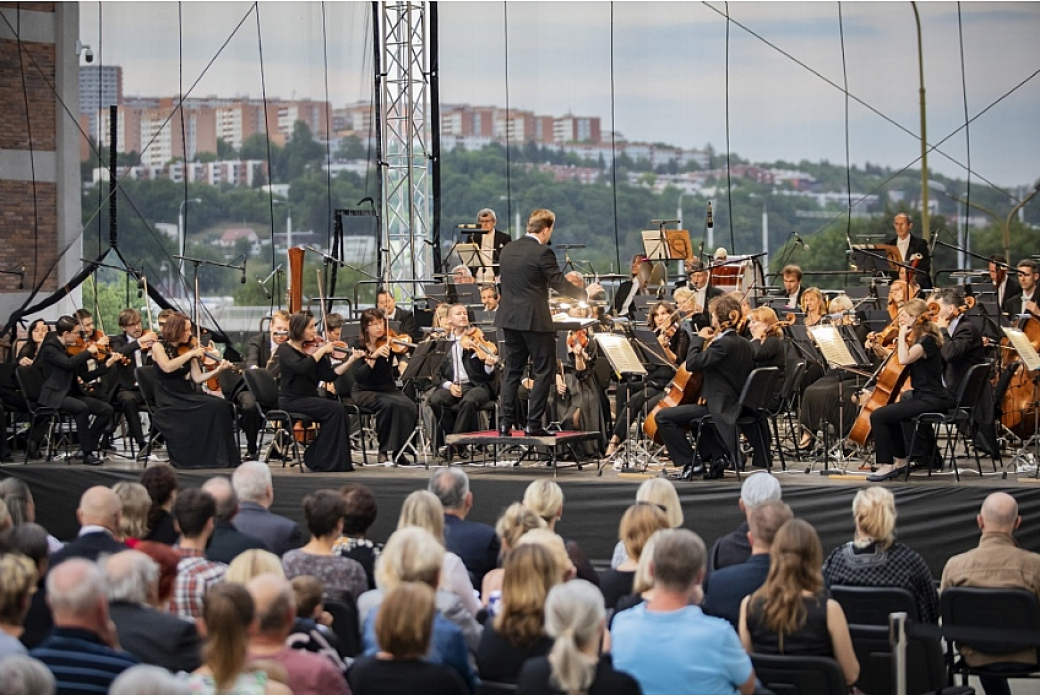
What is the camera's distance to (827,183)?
2241 centimetres

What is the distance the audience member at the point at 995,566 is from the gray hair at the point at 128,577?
3080mm

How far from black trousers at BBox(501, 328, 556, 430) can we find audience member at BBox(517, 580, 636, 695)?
5.01 m

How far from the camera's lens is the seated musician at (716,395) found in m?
8.30

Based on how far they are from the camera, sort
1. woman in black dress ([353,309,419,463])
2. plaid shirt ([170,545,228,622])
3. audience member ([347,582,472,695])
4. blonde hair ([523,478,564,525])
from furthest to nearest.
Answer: woman in black dress ([353,309,419,463])
blonde hair ([523,478,564,525])
plaid shirt ([170,545,228,622])
audience member ([347,582,472,695])

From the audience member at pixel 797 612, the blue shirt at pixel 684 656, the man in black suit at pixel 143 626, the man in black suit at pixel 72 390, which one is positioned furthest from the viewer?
the man in black suit at pixel 72 390

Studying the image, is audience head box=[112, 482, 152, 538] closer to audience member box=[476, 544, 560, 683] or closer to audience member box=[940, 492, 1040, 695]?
audience member box=[476, 544, 560, 683]

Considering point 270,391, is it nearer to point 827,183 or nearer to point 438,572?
point 438,572

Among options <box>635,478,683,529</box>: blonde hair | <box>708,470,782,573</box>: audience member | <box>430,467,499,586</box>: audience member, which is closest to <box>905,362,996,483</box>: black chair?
<box>708,470,782,573</box>: audience member

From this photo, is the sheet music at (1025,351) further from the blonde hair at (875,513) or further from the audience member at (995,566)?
the blonde hair at (875,513)

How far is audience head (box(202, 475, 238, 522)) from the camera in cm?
534

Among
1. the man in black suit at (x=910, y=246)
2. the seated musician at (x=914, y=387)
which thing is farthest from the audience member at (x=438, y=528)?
the man in black suit at (x=910, y=246)

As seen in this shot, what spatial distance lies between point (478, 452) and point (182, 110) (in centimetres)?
904

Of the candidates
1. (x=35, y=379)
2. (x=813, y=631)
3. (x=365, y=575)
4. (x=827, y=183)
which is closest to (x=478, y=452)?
(x=35, y=379)

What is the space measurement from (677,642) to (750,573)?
1003 millimetres
